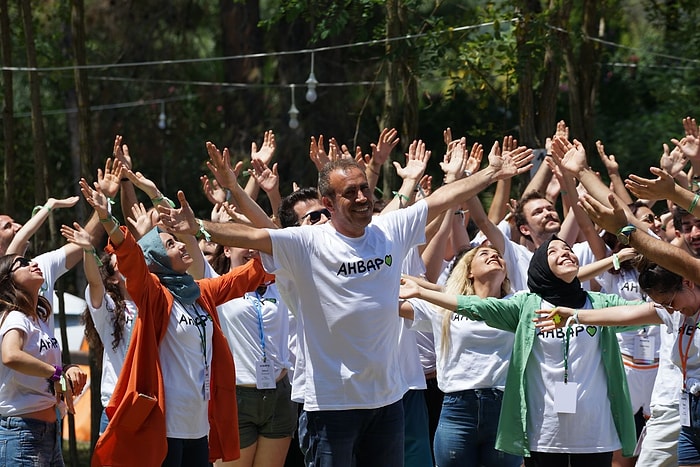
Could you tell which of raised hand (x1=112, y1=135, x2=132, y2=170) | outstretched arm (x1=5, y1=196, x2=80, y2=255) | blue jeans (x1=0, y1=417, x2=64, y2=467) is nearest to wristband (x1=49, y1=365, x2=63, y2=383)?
blue jeans (x1=0, y1=417, x2=64, y2=467)

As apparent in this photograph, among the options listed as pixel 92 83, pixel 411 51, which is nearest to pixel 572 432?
pixel 411 51

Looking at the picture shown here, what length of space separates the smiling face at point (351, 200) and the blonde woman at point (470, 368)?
125 cm

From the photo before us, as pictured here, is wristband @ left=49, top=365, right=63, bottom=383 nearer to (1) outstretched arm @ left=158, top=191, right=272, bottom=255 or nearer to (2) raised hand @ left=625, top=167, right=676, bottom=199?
(1) outstretched arm @ left=158, top=191, right=272, bottom=255

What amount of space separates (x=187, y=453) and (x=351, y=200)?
70.5 inches

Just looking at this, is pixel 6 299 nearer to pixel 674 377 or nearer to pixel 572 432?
pixel 572 432

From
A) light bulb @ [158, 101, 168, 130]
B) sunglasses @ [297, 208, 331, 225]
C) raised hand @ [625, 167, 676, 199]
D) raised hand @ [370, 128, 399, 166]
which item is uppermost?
raised hand @ [625, 167, 676, 199]

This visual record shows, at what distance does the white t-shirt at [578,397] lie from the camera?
6293mm

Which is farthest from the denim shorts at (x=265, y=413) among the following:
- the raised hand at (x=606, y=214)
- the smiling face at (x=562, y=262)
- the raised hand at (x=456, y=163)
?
the raised hand at (x=606, y=214)

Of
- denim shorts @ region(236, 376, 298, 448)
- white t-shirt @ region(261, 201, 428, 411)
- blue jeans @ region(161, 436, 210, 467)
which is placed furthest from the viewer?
denim shorts @ region(236, 376, 298, 448)

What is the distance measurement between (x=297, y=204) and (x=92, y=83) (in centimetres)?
1256

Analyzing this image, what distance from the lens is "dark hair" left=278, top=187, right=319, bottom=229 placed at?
733 centimetres

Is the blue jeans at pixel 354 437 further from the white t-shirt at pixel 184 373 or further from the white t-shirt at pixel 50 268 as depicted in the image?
the white t-shirt at pixel 50 268

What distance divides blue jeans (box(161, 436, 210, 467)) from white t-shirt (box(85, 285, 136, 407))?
1.02 meters

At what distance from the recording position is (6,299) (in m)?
6.79
